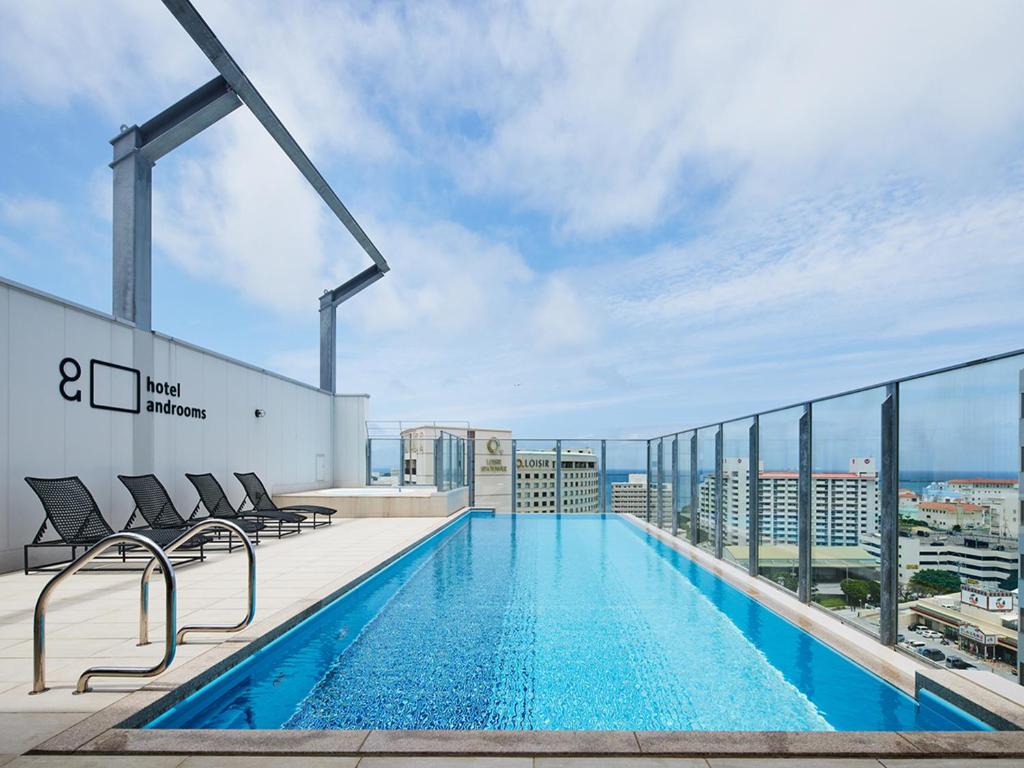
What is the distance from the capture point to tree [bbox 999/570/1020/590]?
2.64 metres

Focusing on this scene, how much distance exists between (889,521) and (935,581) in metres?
0.46

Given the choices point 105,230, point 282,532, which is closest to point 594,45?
point 105,230

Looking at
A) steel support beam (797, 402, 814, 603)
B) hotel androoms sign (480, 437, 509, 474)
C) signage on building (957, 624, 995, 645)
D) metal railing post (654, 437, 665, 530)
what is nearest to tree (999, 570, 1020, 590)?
signage on building (957, 624, 995, 645)

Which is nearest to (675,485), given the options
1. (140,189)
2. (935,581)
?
(935,581)

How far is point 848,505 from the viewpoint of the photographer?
4.07 metres

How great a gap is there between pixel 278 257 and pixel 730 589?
1327 centimetres

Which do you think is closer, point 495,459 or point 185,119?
point 185,119

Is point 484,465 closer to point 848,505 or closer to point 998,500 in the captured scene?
point 848,505

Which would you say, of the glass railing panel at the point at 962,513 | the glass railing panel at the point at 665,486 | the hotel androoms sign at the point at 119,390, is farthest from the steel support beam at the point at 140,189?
the glass railing panel at the point at 962,513

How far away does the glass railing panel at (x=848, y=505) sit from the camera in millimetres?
3740

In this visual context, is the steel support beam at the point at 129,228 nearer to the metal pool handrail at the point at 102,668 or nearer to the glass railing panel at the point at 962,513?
the metal pool handrail at the point at 102,668

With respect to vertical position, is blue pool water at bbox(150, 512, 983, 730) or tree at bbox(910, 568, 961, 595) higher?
tree at bbox(910, 568, 961, 595)

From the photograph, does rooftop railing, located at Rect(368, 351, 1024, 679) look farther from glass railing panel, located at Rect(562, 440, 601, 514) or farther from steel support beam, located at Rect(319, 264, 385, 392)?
steel support beam, located at Rect(319, 264, 385, 392)

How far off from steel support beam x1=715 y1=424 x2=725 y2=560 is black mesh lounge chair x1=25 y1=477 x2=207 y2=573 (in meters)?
4.99
